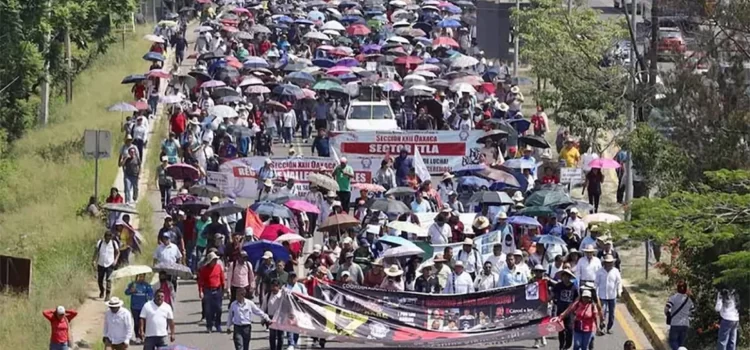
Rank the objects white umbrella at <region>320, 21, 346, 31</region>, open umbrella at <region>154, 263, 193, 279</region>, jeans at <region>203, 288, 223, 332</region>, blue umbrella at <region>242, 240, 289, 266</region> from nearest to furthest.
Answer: open umbrella at <region>154, 263, 193, 279</region>, jeans at <region>203, 288, 223, 332</region>, blue umbrella at <region>242, 240, 289, 266</region>, white umbrella at <region>320, 21, 346, 31</region>

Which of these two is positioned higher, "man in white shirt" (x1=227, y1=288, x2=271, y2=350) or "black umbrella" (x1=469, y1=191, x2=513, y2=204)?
"black umbrella" (x1=469, y1=191, x2=513, y2=204)

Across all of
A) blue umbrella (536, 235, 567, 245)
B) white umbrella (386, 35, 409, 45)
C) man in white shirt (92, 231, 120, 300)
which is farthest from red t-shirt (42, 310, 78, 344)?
white umbrella (386, 35, 409, 45)

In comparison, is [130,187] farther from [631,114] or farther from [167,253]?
[631,114]

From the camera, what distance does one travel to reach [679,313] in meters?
23.7

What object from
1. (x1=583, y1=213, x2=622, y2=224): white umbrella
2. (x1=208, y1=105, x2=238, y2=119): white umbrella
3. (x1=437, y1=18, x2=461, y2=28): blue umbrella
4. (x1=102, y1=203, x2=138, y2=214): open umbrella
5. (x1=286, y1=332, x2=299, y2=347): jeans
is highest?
(x1=437, y1=18, x2=461, y2=28): blue umbrella

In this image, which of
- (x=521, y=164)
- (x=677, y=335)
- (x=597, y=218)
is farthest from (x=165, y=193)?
(x=677, y=335)

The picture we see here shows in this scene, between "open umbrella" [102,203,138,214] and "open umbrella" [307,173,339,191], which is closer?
"open umbrella" [102,203,138,214]

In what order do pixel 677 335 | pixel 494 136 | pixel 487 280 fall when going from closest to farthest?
pixel 677 335
pixel 487 280
pixel 494 136

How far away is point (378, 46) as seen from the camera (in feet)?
178

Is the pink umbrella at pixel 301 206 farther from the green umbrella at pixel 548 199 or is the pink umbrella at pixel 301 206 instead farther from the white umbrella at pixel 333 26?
the white umbrella at pixel 333 26

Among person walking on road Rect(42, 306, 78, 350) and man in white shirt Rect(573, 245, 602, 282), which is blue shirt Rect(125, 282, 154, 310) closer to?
person walking on road Rect(42, 306, 78, 350)

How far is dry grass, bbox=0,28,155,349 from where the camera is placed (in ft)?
Result: 92.8

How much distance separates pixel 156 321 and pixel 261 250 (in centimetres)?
368

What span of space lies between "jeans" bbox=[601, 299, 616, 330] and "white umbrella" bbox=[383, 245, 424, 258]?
3010 millimetres
